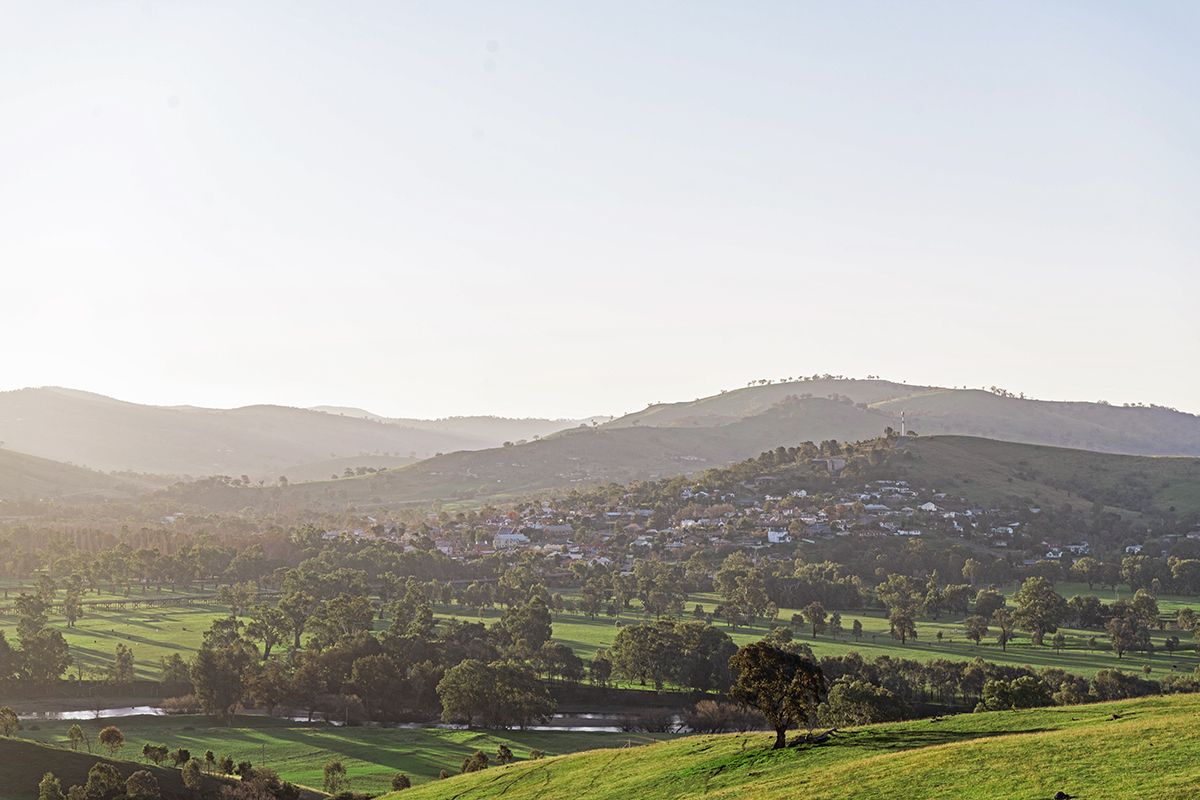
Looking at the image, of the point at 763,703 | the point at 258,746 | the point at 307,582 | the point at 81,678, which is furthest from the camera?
the point at 307,582

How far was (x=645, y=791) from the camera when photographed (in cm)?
4384

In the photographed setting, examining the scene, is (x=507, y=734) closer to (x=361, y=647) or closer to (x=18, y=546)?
(x=361, y=647)

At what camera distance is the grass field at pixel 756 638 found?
11031cm

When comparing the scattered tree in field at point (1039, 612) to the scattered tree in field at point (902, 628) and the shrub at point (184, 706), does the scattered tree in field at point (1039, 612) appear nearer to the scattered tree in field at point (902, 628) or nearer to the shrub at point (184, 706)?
the scattered tree in field at point (902, 628)

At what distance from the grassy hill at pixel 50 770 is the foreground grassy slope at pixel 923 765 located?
18.2m

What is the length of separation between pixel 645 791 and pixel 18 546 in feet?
575

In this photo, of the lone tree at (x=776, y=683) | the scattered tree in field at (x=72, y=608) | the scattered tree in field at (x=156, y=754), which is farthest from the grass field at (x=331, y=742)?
the scattered tree in field at (x=72, y=608)

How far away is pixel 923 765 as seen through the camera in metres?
37.2

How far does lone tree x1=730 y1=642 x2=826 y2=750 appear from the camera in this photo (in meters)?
49.1

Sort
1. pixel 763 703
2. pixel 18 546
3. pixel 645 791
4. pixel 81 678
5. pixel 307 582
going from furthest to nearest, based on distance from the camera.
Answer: pixel 18 546
pixel 307 582
pixel 81 678
pixel 763 703
pixel 645 791

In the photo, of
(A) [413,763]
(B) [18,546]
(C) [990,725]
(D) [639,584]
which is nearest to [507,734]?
(A) [413,763]

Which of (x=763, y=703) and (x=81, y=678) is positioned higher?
(x=763, y=703)

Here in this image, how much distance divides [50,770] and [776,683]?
Result: 45.9 m

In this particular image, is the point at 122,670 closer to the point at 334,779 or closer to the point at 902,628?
the point at 334,779
